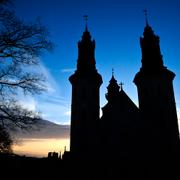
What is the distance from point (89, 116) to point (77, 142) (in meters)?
3.56

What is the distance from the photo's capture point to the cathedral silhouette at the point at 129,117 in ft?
82.6

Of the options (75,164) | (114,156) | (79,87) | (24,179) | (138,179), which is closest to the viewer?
(24,179)

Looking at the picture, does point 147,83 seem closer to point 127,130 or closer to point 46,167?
point 127,130

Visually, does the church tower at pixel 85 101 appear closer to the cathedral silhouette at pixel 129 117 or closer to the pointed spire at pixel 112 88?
the cathedral silhouette at pixel 129 117

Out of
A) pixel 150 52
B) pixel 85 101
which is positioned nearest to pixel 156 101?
pixel 150 52

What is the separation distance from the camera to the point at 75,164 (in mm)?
14945

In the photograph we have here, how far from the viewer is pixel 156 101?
89.6 ft

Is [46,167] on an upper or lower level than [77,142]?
lower

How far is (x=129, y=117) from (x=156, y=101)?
394cm

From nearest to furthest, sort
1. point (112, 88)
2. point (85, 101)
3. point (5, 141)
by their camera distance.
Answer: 1. point (5, 141)
2. point (85, 101)
3. point (112, 88)

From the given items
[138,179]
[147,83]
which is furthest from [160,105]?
[138,179]

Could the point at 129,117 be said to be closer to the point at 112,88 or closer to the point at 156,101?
the point at 156,101

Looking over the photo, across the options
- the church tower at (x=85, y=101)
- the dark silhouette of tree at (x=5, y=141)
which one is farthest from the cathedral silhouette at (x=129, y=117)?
the dark silhouette of tree at (x=5, y=141)

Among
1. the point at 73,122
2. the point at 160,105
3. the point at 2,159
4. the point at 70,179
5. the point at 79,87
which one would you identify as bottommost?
the point at 70,179
